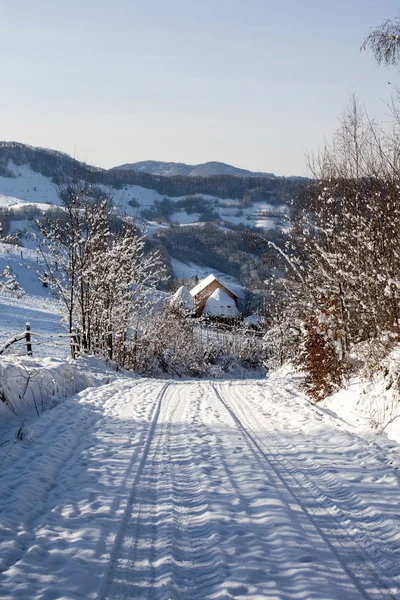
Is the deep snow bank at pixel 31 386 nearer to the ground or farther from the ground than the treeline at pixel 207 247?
nearer to the ground

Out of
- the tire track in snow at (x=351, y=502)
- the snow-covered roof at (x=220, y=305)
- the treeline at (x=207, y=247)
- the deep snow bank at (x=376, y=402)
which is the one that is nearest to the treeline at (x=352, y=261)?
the deep snow bank at (x=376, y=402)

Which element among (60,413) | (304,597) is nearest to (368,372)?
(60,413)

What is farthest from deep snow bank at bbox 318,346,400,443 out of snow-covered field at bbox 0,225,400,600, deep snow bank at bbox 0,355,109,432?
deep snow bank at bbox 0,355,109,432

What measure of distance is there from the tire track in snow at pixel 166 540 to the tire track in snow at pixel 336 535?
0.93 meters

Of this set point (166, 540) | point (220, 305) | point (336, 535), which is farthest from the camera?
point (220, 305)

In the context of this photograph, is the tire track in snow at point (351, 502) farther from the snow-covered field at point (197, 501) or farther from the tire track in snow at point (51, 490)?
the tire track in snow at point (51, 490)

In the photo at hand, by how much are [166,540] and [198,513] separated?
26.0 inches

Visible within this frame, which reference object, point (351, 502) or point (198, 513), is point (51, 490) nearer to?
point (198, 513)

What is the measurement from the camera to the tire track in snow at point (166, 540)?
376 centimetres

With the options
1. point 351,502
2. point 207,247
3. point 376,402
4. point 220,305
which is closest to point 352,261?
point 376,402

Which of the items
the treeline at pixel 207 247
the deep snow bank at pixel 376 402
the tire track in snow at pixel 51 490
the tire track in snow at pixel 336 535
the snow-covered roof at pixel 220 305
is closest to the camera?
the tire track in snow at pixel 336 535

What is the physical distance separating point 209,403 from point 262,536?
7.46 meters

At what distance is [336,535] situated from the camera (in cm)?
456

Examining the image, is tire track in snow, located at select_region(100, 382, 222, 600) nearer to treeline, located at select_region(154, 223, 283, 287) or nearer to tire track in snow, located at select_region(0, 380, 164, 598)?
tire track in snow, located at select_region(0, 380, 164, 598)
